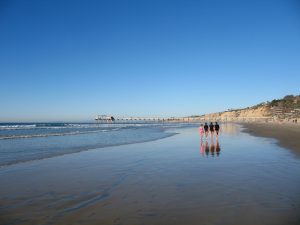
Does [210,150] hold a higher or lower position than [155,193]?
higher

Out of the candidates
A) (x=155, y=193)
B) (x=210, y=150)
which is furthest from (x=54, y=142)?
(x=155, y=193)

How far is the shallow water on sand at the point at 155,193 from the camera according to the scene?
562 cm

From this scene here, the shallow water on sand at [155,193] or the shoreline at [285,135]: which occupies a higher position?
the shoreline at [285,135]

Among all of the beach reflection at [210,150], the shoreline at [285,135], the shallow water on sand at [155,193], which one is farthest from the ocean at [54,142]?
the shoreline at [285,135]

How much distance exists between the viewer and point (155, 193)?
7.40 meters

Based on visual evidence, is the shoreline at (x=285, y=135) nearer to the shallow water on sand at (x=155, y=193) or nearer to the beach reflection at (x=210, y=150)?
the beach reflection at (x=210, y=150)

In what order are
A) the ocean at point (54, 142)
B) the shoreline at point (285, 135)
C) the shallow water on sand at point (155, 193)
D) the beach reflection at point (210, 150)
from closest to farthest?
1. the shallow water on sand at point (155, 193)
2. the beach reflection at point (210, 150)
3. the ocean at point (54, 142)
4. the shoreline at point (285, 135)

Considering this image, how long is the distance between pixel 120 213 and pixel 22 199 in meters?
2.95

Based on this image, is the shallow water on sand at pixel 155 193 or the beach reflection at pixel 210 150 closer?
the shallow water on sand at pixel 155 193

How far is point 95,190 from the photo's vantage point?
7953mm

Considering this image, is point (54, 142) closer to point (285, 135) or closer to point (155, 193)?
point (155, 193)

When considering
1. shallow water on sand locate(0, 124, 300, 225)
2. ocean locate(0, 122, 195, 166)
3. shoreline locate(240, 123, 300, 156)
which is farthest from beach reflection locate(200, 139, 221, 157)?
ocean locate(0, 122, 195, 166)

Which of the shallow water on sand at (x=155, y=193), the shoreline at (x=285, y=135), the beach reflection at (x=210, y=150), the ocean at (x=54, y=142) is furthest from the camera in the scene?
the shoreline at (x=285, y=135)

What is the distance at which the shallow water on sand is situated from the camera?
5621 millimetres
